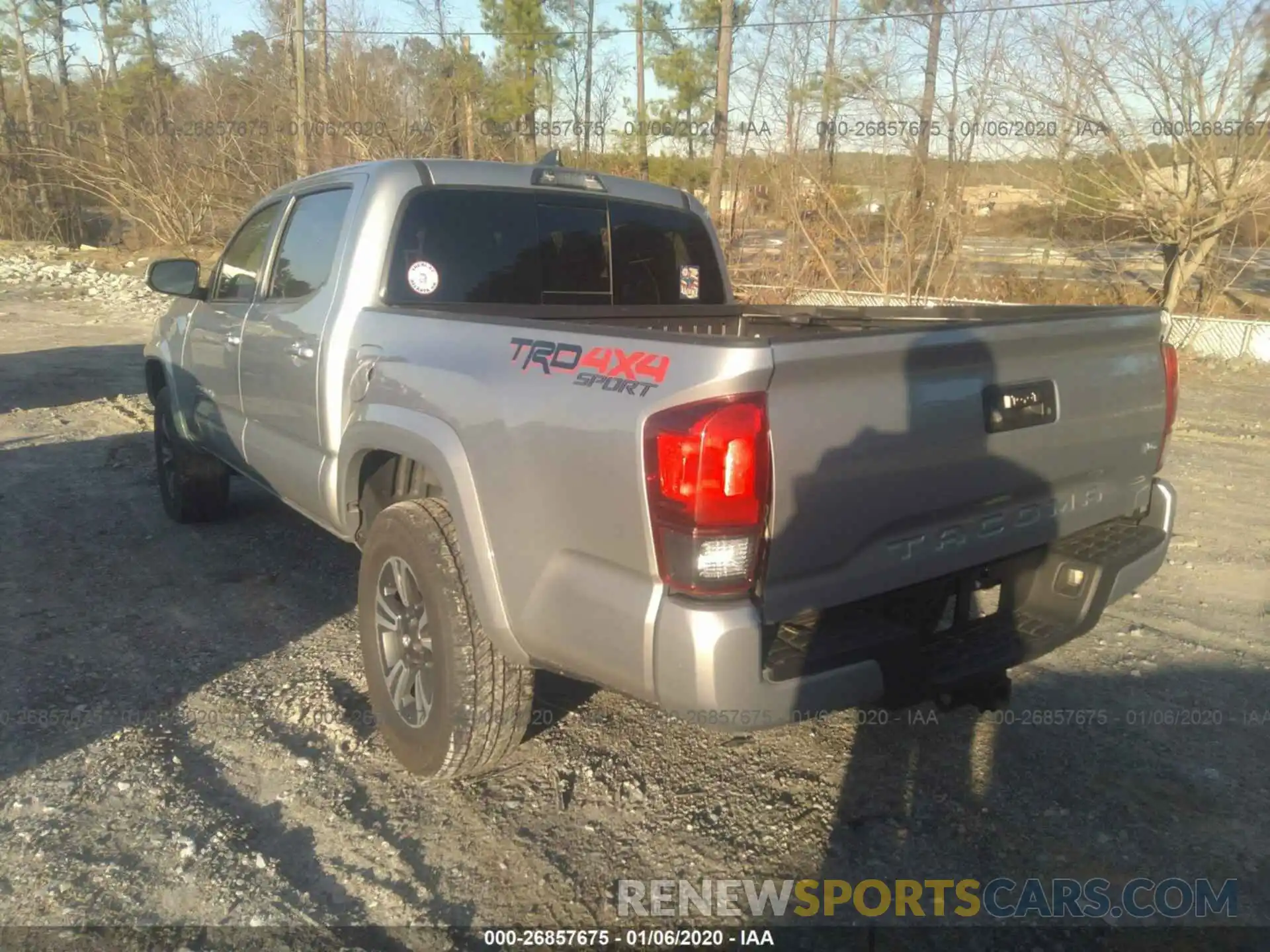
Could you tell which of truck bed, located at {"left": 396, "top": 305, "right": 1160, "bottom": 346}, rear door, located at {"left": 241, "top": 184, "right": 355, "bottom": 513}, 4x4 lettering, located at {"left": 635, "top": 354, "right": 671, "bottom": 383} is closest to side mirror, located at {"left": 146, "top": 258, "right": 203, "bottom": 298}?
rear door, located at {"left": 241, "top": 184, "right": 355, "bottom": 513}

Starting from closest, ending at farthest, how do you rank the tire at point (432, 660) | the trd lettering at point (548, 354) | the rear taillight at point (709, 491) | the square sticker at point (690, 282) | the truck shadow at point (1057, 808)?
1. the rear taillight at point (709, 491)
2. the trd lettering at point (548, 354)
3. the truck shadow at point (1057, 808)
4. the tire at point (432, 660)
5. the square sticker at point (690, 282)

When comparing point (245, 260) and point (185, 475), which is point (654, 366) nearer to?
point (245, 260)

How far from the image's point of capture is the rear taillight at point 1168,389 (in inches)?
131

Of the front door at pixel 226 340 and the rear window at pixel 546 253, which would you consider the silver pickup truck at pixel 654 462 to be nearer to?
the rear window at pixel 546 253

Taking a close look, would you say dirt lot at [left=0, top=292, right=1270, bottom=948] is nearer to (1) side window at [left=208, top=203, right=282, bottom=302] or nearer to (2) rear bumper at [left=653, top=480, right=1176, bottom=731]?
(2) rear bumper at [left=653, top=480, right=1176, bottom=731]

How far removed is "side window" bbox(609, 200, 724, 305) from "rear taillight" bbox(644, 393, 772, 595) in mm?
2172

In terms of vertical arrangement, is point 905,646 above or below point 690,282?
below

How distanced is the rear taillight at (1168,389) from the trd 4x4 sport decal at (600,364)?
1936 mm

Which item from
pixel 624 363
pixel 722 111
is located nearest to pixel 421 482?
pixel 624 363

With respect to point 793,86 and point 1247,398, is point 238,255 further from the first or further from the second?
point 793,86

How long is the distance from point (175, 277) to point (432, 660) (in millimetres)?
3057

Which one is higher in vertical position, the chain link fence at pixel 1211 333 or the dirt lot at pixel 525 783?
the chain link fence at pixel 1211 333

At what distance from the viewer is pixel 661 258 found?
4.50 m

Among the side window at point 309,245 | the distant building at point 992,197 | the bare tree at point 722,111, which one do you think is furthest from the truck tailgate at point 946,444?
the bare tree at point 722,111
